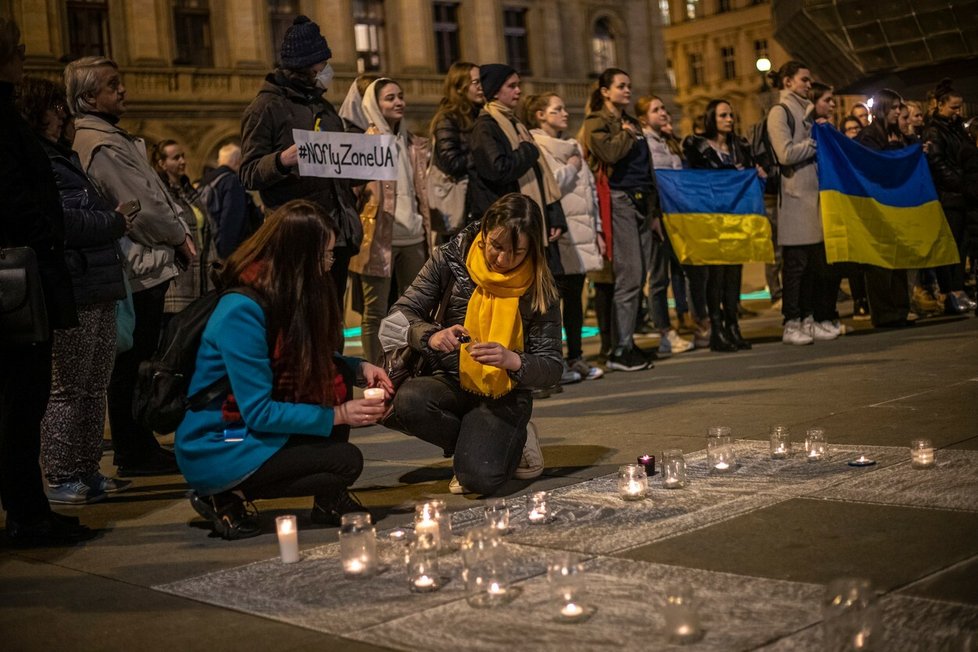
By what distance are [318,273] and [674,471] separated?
1642 mm

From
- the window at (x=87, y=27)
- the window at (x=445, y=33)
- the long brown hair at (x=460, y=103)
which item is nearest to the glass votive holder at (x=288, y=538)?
the long brown hair at (x=460, y=103)

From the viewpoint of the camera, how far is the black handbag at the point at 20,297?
4.88 meters

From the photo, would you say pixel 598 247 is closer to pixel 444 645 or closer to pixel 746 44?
pixel 444 645

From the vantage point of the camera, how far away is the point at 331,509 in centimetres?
521

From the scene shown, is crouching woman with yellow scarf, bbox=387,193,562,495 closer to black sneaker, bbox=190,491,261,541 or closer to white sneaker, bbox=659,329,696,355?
black sneaker, bbox=190,491,261,541

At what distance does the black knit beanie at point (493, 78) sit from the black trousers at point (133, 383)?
10.1 feet

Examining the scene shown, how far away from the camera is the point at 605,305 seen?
35.0 ft

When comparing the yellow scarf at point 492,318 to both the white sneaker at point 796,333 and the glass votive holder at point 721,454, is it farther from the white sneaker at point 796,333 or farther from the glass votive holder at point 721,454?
the white sneaker at point 796,333

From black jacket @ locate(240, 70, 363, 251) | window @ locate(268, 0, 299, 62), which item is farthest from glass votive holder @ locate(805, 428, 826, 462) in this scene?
window @ locate(268, 0, 299, 62)

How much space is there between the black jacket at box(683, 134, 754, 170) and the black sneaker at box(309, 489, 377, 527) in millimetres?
7002

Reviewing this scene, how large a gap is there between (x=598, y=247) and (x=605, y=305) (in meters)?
A: 0.88

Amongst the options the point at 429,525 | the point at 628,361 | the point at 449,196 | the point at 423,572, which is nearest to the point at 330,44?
the point at 628,361

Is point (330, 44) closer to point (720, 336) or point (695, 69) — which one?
point (720, 336)

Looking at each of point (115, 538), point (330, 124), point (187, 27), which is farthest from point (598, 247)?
point (187, 27)
